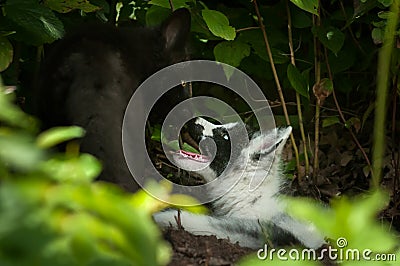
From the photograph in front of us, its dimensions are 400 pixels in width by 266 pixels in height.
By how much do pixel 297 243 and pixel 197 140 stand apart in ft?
2.61

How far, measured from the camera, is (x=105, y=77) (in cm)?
236

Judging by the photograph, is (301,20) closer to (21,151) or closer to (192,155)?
(192,155)

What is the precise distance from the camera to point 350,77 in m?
3.80

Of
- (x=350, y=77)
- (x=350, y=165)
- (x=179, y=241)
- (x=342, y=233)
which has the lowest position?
(x=350, y=165)

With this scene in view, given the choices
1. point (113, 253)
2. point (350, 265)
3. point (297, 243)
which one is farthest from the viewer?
point (297, 243)

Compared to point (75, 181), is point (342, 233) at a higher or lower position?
lower

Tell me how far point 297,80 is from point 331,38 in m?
0.23

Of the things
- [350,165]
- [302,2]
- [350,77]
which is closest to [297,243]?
[302,2]

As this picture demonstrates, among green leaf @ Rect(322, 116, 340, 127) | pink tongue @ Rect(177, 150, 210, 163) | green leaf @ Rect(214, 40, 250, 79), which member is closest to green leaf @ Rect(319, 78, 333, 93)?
green leaf @ Rect(322, 116, 340, 127)

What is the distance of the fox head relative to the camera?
2932mm

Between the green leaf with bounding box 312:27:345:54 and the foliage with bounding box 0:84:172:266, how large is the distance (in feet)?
7.94

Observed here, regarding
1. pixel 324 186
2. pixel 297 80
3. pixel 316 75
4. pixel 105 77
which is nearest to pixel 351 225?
pixel 105 77

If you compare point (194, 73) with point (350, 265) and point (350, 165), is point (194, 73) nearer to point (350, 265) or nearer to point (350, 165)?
point (350, 165)

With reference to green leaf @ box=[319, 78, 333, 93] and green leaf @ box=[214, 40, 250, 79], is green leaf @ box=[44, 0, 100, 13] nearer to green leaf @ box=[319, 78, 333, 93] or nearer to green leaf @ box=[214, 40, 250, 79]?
green leaf @ box=[214, 40, 250, 79]
